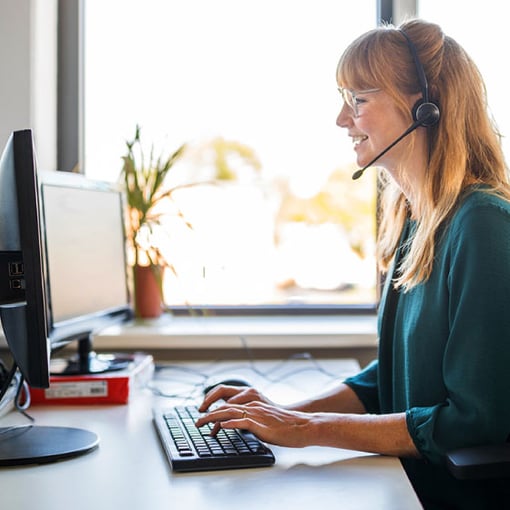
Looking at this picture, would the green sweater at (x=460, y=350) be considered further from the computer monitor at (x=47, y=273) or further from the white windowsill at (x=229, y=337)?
the white windowsill at (x=229, y=337)

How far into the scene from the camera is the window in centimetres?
244

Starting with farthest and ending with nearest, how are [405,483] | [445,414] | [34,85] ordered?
[34,85]
[445,414]
[405,483]

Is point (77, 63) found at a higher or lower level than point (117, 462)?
higher

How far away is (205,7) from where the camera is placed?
2.47 meters

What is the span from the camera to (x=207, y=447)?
1.09m

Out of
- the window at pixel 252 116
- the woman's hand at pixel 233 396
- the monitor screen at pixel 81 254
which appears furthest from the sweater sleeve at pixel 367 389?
the window at pixel 252 116

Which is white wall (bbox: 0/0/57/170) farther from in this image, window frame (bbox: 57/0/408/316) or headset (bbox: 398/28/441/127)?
headset (bbox: 398/28/441/127)

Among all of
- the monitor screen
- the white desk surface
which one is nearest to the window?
the monitor screen

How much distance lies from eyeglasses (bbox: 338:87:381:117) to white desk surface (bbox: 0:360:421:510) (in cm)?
69

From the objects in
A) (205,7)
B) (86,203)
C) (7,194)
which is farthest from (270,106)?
(7,194)

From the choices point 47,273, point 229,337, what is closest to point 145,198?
point 229,337

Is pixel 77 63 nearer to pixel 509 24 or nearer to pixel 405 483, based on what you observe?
pixel 509 24

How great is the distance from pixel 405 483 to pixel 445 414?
0.50ft

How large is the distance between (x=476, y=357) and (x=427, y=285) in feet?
0.71
